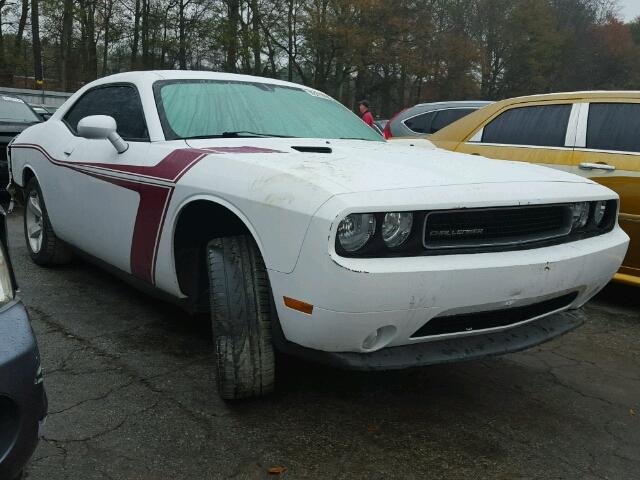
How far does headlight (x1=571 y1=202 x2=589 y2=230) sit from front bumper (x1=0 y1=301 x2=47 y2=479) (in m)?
2.15

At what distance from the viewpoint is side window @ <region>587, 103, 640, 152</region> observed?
426 centimetres

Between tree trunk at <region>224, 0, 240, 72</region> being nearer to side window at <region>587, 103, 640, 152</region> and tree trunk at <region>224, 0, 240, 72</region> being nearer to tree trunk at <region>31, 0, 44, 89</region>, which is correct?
tree trunk at <region>31, 0, 44, 89</region>

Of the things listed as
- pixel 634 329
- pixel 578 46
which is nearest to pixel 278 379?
pixel 634 329

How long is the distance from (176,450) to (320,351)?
64 centimetres

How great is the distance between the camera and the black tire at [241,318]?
2383 millimetres

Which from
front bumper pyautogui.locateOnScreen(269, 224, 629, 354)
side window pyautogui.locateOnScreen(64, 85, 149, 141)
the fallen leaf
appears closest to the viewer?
front bumper pyautogui.locateOnScreen(269, 224, 629, 354)

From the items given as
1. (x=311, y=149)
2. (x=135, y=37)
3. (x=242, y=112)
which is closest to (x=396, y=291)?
(x=311, y=149)

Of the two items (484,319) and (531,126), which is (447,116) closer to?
(531,126)

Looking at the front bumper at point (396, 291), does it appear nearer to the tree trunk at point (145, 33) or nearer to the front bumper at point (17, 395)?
the front bumper at point (17, 395)

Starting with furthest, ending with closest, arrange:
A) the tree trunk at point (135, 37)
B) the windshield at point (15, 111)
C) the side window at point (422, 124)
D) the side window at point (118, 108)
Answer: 1. the tree trunk at point (135, 37)
2. the side window at point (422, 124)
3. the windshield at point (15, 111)
4. the side window at point (118, 108)

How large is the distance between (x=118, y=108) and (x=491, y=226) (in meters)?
2.41

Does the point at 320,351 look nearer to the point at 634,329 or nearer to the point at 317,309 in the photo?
the point at 317,309

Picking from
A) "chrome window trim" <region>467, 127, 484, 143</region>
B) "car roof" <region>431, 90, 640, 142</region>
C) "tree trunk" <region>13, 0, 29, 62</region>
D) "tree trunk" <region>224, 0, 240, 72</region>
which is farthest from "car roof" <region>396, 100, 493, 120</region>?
"tree trunk" <region>13, 0, 29, 62</region>

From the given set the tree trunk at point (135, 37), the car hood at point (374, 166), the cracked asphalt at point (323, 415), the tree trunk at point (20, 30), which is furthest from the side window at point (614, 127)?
the tree trunk at point (20, 30)
